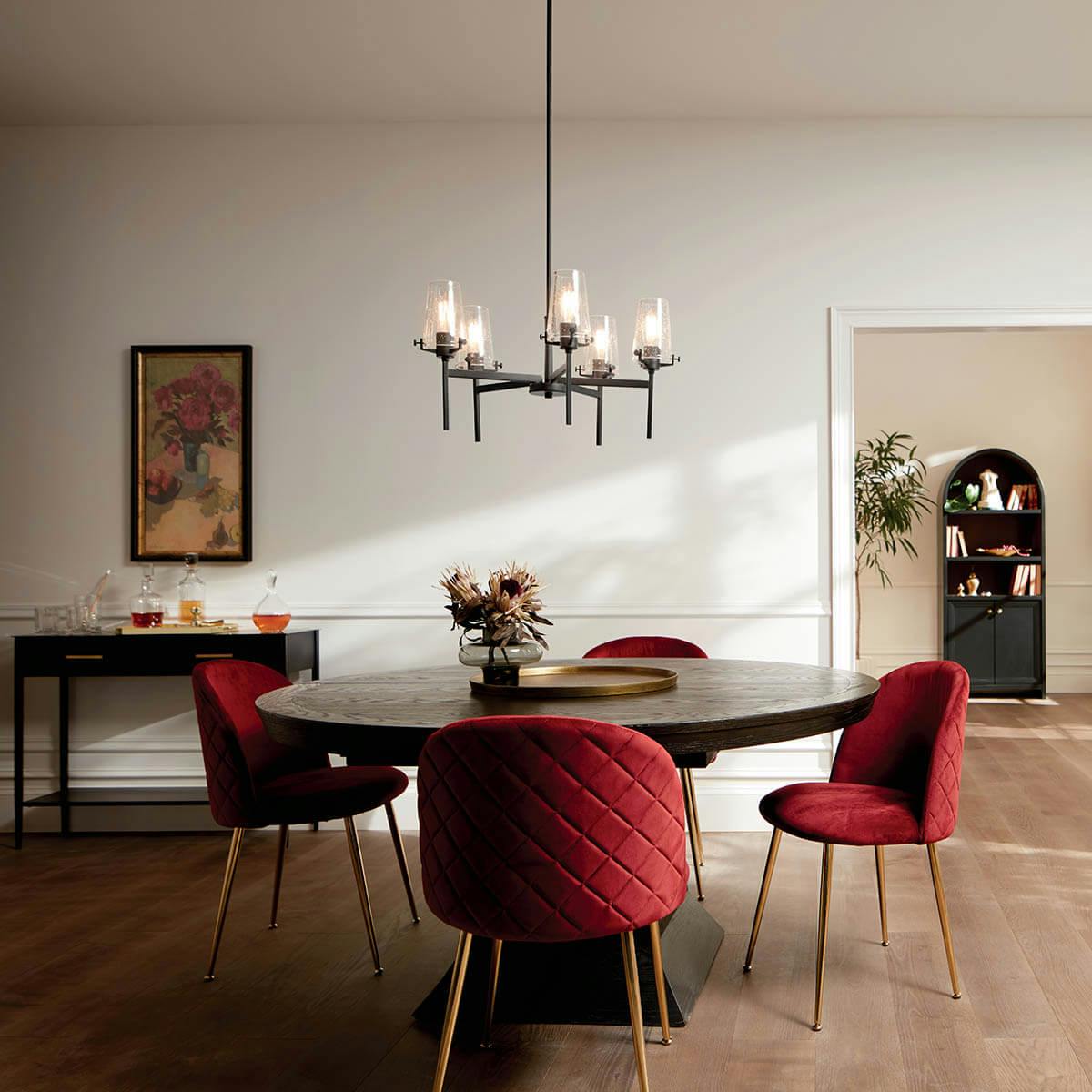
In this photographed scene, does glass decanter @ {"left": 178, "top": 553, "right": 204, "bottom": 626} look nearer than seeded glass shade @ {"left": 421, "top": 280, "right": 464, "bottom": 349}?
No

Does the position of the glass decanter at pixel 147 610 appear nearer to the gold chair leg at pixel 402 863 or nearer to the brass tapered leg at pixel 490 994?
the gold chair leg at pixel 402 863

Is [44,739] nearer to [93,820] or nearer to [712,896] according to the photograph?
[93,820]

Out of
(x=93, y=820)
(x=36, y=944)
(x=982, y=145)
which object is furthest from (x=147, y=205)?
(x=982, y=145)

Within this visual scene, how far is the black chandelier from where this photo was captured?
Answer: 2732mm

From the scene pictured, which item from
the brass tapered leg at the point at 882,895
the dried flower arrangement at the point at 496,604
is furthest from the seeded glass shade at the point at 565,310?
the brass tapered leg at the point at 882,895

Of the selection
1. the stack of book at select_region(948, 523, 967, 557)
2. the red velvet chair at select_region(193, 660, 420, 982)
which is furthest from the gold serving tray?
the stack of book at select_region(948, 523, 967, 557)

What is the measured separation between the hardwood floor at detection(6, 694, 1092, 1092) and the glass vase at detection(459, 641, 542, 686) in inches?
32.3

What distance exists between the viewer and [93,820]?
4.59 metres

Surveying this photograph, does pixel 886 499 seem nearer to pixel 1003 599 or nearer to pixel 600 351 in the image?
pixel 1003 599

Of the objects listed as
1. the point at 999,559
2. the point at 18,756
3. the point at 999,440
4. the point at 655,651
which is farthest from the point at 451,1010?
the point at 999,440

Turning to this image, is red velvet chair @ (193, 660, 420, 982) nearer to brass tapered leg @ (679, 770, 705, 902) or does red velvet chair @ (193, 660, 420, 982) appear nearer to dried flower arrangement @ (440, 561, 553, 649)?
dried flower arrangement @ (440, 561, 553, 649)

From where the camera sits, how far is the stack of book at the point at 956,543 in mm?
8156

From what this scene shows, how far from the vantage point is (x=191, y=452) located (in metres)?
4.66

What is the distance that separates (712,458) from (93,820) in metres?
2.97
